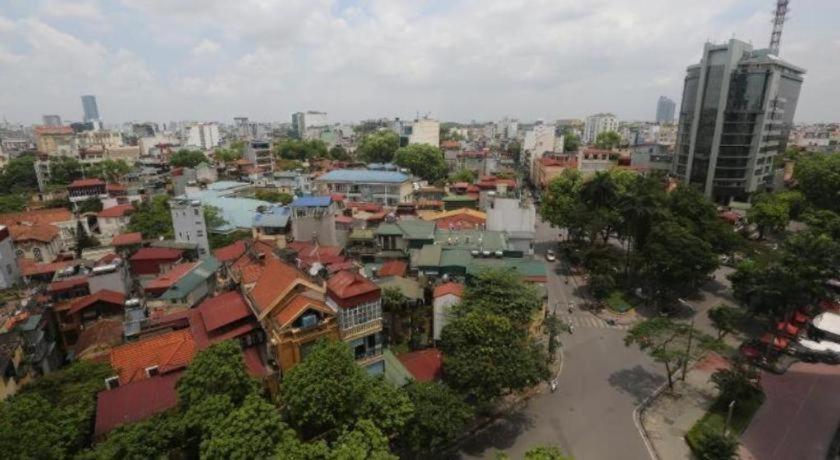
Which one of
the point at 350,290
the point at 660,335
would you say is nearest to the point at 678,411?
the point at 660,335

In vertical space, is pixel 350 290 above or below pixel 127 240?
above

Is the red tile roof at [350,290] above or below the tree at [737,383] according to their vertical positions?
above

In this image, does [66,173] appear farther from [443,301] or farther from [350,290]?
[443,301]

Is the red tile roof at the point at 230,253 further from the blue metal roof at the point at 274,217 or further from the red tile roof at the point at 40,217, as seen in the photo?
the red tile roof at the point at 40,217

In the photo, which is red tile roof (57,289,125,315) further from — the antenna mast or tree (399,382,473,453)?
the antenna mast

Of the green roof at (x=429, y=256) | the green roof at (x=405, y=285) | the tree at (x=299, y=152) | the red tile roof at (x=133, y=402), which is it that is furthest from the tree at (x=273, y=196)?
the tree at (x=299, y=152)

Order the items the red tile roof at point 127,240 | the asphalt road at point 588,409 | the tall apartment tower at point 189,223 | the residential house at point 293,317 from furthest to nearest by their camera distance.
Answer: the red tile roof at point 127,240, the tall apartment tower at point 189,223, the asphalt road at point 588,409, the residential house at point 293,317
